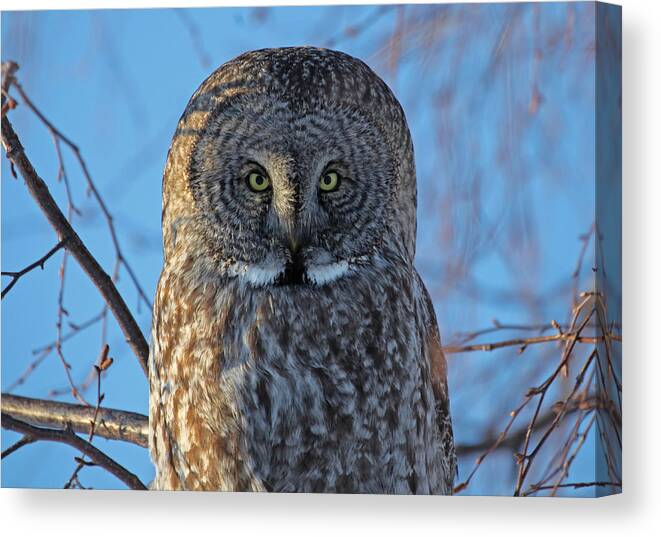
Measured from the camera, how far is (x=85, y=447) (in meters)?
3.54

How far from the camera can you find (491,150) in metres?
3.40

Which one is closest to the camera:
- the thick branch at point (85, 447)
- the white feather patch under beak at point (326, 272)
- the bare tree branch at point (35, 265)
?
the white feather patch under beak at point (326, 272)

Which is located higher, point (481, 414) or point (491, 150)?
point (491, 150)

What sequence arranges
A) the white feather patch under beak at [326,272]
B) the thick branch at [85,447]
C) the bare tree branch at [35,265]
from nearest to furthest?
the white feather patch under beak at [326,272]
the thick branch at [85,447]
the bare tree branch at [35,265]

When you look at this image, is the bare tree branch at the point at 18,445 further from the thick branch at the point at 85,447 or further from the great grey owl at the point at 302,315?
the great grey owl at the point at 302,315

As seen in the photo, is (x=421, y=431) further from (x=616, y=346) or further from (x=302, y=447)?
(x=616, y=346)

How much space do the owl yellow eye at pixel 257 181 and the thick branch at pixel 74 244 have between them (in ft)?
1.98

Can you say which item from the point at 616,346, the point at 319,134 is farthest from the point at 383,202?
the point at 616,346

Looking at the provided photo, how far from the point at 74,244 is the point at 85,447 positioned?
0.61m

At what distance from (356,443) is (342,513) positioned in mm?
318

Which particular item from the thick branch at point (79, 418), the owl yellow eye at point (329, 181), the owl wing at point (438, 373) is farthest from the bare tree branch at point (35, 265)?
the owl wing at point (438, 373)

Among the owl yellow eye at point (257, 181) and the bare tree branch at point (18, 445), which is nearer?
the owl yellow eye at point (257, 181)

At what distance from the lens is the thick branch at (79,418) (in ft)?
11.7

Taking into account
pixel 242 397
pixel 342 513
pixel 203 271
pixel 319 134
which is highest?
pixel 319 134
